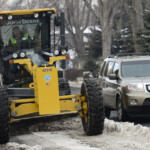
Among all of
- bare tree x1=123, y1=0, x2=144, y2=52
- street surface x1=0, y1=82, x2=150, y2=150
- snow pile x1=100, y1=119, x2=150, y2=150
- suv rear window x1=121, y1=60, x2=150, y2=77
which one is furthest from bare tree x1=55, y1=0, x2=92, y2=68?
snow pile x1=100, y1=119, x2=150, y2=150

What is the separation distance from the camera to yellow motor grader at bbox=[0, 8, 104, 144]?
10247 millimetres

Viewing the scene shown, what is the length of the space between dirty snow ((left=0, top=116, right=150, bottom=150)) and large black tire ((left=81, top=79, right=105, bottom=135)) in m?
0.17

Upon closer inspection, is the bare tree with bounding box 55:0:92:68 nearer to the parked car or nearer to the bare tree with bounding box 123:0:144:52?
the bare tree with bounding box 123:0:144:52

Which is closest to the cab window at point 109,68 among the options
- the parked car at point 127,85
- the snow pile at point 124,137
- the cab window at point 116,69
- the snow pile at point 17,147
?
the parked car at point 127,85

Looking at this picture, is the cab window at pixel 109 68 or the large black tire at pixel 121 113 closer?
the large black tire at pixel 121 113

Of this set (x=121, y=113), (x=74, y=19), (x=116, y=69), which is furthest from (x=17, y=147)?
(x=74, y=19)

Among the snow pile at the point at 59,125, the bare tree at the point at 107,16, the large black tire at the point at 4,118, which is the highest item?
the bare tree at the point at 107,16

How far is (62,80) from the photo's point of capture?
12.4 metres

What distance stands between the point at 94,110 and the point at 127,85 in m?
3.24

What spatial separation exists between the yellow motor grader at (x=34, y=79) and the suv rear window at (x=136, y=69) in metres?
2.33

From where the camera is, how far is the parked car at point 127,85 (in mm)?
13422

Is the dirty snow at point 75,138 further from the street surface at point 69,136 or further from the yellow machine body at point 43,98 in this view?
the yellow machine body at point 43,98

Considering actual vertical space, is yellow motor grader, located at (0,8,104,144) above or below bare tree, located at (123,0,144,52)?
below

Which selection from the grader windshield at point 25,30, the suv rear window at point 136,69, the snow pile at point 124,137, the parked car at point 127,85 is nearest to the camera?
the snow pile at point 124,137
